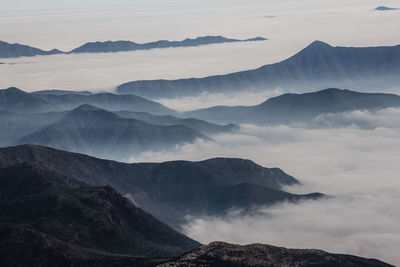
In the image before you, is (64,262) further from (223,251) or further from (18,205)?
(18,205)

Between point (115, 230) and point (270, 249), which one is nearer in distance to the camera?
point (270, 249)

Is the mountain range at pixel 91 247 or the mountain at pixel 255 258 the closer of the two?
the mountain at pixel 255 258

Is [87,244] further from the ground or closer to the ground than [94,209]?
closer to the ground

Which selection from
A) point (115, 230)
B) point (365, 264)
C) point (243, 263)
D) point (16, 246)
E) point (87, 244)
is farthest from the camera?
point (115, 230)

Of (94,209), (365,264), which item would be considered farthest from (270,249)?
(94,209)

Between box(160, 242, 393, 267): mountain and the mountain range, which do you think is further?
the mountain range

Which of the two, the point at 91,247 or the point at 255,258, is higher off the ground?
the point at 91,247

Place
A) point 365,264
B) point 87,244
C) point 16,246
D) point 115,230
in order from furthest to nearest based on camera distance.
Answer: point 115,230 < point 87,244 < point 16,246 < point 365,264

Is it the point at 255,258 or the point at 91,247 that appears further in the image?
the point at 91,247
